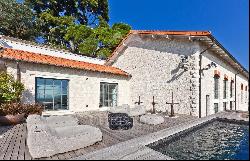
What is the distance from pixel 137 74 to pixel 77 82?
5389 mm

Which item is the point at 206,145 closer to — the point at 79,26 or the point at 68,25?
the point at 79,26

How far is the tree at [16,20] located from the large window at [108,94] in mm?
21930

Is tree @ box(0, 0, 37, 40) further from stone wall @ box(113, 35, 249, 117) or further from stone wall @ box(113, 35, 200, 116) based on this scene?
stone wall @ box(113, 35, 200, 116)

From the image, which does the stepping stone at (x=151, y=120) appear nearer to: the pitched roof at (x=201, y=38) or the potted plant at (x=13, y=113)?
the potted plant at (x=13, y=113)

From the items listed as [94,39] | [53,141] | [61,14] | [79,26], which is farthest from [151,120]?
[61,14]

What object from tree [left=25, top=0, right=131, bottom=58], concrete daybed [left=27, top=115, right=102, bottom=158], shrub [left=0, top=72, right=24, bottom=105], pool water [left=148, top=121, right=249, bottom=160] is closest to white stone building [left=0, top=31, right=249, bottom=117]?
shrub [left=0, top=72, right=24, bottom=105]

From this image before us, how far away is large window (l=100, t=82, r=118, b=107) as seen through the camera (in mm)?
17500

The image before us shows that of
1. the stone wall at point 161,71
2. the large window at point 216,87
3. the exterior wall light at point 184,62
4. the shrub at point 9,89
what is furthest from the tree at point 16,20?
the large window at point 216,87

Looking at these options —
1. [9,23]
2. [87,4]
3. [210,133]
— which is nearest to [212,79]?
[210,133]

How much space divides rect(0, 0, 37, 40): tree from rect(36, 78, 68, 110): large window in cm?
2314

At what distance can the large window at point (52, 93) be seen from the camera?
13422mm

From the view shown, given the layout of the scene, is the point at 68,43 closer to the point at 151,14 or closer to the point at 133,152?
the point at 151,14

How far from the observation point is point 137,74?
18594 mm

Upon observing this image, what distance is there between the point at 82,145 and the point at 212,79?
13.8 m
